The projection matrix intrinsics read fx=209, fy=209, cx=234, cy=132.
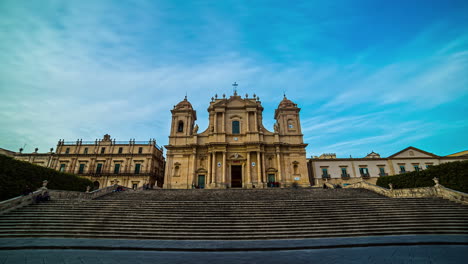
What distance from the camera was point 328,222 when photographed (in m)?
10.5

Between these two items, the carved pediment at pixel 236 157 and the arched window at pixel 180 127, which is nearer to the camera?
the carved pediment at pixel 236 157

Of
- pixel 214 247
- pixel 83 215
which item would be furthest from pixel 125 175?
pixel 214 247

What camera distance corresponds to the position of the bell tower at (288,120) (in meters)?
29.1

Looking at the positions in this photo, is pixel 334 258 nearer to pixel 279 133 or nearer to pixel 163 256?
pixel 163 256

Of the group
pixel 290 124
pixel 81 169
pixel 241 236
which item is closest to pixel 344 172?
pixel 290 124

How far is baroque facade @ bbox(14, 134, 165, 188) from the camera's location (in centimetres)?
3139

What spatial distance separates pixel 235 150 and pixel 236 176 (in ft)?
11.1

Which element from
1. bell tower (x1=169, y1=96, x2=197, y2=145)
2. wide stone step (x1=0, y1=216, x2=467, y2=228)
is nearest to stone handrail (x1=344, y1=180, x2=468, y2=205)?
wide stone step (x1=0, y1=216, x2=467, y2=228)

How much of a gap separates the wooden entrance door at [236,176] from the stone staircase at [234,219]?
13652 millimetres

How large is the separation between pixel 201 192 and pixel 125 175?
18.6 m

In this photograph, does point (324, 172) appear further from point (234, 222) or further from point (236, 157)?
point (234, 222)

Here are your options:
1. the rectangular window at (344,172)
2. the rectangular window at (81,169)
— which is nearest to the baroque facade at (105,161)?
the rectangular window at (81,169)

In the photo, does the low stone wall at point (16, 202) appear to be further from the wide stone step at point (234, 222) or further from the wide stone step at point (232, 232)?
the wide stone step at point (232, 232)

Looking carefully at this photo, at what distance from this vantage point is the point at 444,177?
1523 centimetres
